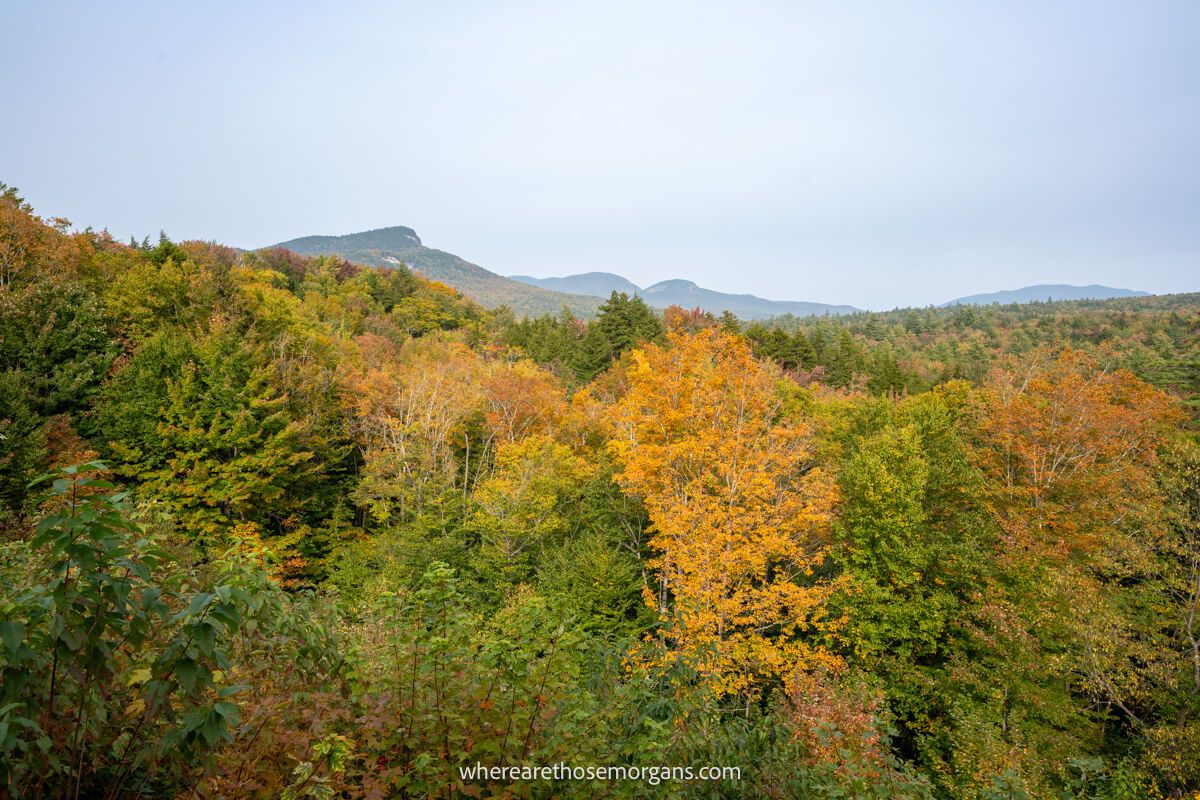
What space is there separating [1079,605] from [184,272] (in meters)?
35.5

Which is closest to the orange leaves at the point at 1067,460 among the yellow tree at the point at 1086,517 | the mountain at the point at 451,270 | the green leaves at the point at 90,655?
the yellow tree at the point at 1086,517

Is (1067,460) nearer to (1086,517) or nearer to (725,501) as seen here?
(1086,517)

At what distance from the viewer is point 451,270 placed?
16588 cm

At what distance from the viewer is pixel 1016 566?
15859mm

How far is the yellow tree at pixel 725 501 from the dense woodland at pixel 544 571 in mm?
156

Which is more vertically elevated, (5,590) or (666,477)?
(5,590)

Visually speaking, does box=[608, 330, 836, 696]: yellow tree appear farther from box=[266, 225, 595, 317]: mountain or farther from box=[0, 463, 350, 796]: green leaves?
box=[266, 225, 595, 317]: mountain

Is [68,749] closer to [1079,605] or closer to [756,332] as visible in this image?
[1079,605]

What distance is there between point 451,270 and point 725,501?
164275mm

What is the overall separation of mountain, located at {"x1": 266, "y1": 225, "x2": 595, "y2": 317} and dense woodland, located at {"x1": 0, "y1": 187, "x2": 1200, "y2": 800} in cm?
11331

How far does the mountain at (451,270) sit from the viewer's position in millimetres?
146250

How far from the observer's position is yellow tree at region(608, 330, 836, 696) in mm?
14078

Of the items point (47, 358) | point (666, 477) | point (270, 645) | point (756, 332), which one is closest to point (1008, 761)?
point (666, 477)

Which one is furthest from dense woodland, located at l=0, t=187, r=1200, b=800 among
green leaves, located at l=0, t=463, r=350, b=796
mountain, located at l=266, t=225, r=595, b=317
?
mountain, located at l=266, t=225, r=595, b=317
